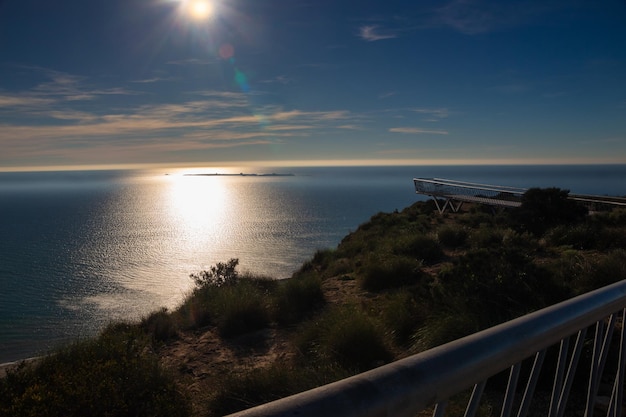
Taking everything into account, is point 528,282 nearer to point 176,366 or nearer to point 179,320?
point 176,366

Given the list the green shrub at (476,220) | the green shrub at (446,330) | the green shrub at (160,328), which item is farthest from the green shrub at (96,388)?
the green shrub at (476,220)

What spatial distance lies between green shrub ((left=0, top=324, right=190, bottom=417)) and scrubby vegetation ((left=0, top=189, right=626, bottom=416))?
1 centimetres

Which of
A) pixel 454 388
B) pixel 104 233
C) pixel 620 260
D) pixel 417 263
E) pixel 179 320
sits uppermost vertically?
pixel 454 388

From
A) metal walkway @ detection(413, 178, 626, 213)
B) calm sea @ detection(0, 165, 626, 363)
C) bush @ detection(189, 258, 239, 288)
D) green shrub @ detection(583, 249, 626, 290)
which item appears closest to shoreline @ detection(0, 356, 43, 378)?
calm sea @ detection(0, 165, 626, 363)

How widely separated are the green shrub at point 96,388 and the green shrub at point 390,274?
635 cm

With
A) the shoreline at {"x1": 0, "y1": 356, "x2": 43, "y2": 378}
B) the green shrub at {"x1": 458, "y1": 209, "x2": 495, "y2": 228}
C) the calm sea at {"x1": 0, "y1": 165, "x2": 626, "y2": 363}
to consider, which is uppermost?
the green shrub at {"x1": 458, "y1": 209, "x2": 495, "y2": 228}

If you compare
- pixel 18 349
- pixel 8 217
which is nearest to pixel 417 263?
pixel 18 349

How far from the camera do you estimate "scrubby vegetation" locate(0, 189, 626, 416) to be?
192 inches

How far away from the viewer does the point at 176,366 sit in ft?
23.8

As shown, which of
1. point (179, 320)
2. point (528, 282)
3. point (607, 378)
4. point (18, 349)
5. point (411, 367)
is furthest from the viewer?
point (18, 349)

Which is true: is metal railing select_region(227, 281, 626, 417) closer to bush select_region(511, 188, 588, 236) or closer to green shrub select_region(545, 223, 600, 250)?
green shrub select_region(545, 223, 600, 250)

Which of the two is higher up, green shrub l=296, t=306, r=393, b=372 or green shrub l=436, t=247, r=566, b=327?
green shrub l=436, t=247, r=566, b=327

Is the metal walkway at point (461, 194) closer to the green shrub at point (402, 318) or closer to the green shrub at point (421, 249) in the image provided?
the green shrub at point (421, 249)

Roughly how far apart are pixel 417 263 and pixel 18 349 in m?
17.0
